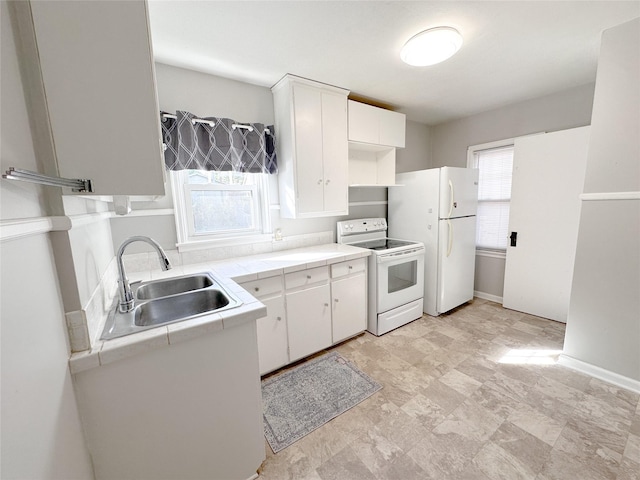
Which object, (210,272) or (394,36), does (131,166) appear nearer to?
(210,272)

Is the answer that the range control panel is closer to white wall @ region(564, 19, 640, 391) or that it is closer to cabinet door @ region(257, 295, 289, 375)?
cabinet door @ region(257, 295, 289, 375)

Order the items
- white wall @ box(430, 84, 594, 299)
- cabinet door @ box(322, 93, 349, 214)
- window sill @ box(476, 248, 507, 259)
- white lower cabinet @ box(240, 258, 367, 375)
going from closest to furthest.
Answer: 1. white lower cabinet @ box(240, 258, 367, 375)
2. cabinet door @ box(322, 93, 349, 214)
3. white wall @ box(430, 84, 594, 299)
4. window sill @ box(476, 248, 507, 259)

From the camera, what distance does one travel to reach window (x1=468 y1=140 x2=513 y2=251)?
10.7 ft

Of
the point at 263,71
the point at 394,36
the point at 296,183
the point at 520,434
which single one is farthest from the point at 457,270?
the point at 263,71

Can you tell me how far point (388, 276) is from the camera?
Answer: 8.80ft

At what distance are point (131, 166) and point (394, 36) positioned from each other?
1.86 meters

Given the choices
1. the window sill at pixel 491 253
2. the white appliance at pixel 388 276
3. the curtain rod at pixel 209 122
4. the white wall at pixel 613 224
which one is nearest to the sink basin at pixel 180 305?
the curtain rod at pixel 209 122

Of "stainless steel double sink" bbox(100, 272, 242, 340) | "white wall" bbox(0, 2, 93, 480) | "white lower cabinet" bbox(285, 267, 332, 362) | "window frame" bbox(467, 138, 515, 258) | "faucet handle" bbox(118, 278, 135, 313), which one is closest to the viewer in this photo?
"white wall" bbox(0, 2, 93, 480)

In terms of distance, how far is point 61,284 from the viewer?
0.87 m

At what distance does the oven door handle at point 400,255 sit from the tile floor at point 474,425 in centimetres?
89

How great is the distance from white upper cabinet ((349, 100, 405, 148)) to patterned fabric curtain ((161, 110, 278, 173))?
907 millimetres

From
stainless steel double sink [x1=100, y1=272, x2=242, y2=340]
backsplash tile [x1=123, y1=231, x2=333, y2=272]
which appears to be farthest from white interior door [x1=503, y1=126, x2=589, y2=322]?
stainless steel double sink [x1=100, y1=272, x2=242, y2=340]

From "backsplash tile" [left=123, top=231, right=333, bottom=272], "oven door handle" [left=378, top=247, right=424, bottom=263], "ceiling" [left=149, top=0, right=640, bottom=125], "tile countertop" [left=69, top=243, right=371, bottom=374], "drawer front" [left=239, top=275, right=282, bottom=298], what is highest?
"ceiling" [left=149, top=0, right=640, bottom=125]

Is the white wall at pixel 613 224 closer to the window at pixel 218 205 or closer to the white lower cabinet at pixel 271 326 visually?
the white lower cabinet at pixel 271 326
